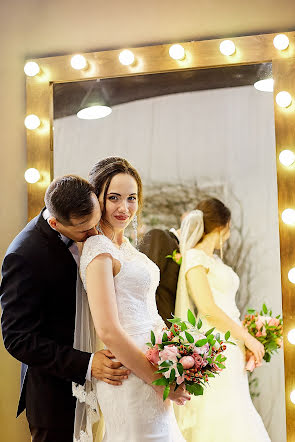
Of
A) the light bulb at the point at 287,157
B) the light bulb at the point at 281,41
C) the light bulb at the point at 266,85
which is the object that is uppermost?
the light bulb at the point at 281,41

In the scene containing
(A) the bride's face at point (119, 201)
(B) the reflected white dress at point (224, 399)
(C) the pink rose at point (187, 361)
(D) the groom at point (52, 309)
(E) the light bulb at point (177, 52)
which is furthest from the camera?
(E) the light bulb at point (177, 52)

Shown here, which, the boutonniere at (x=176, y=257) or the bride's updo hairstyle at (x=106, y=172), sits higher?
the bride's updo hairstyle at (x=106, y=172)

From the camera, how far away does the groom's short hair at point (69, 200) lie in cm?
179

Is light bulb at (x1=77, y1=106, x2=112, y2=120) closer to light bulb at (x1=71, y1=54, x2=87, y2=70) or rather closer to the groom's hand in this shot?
light bulb at (x1=71, y1=54, x2=87, y2=70)

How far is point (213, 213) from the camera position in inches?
92.1

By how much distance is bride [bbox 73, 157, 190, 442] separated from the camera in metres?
1.77

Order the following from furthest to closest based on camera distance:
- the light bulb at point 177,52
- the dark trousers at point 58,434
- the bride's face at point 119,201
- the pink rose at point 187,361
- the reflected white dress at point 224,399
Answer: the light bulb at point 177,52 → the reflected white dress at point 224,399 → the bride's face at point 119,201 → the dark trousers at point 58,434 → the pink rose at point 187,361

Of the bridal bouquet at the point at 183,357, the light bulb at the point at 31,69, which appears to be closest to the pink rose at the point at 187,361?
the bridal bouquet at the point at 183,357

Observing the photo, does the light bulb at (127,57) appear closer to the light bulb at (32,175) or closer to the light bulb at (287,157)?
the light bulb at (32,175)

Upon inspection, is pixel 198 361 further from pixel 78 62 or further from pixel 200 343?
pixel 78 62

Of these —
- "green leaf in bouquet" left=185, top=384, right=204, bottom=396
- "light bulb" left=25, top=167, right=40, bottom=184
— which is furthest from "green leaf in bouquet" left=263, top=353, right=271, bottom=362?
"light bulb" left=25, top=167, right=40, bottom=184

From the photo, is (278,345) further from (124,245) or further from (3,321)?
(3,321)

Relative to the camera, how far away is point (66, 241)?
1971 mm

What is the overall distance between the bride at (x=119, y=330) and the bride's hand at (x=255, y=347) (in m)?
0.48
